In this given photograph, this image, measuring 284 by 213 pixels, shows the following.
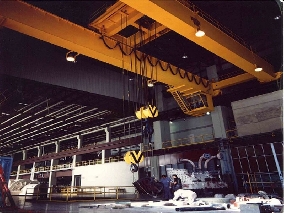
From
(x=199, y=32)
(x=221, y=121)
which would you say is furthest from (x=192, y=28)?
(x=221, y=121)

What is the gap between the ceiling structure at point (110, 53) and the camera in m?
9.43

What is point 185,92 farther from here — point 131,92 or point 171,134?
point 171,134

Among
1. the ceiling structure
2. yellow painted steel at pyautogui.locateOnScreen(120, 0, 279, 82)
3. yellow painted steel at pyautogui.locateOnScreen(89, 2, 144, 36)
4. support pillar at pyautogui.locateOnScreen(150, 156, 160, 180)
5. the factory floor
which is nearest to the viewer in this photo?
the factory floor

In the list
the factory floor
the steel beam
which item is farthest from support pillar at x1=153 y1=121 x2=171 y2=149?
the factory floor

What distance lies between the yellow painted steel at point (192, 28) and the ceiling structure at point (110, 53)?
0.38 ft

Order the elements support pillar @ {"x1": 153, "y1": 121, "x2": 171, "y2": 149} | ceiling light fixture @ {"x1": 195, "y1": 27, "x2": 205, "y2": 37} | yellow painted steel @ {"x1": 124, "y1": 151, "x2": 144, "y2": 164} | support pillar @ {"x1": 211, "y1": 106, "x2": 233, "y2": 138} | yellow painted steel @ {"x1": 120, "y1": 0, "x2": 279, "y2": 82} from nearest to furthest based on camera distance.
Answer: yellow painted steel @ {"x1": 120, "y1": 0, "x2": 279, "y2": 82} → yellow painted steel @ {"x1": 124, "y1": 151, "x2": 144, "y2": 164} → ceiling light fixture @ {"x1": 195, "y1": 27, "x2": 205, "y2": 37} → support pillar @ {"x1": 211, "y1": 106, "x2": 233, "y2": 138} → support pillar @ {"x1": 153, "y1": 121, "x2": 171, "y2": 149}

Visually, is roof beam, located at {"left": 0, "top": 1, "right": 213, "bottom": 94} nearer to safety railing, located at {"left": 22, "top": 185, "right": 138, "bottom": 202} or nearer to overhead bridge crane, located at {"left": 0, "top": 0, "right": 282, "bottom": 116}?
overhead bridge crane, located at {"left": 0, "top": 0, "right": 282, "bottom": 116}

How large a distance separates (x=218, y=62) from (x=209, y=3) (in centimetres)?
764

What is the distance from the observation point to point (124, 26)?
7457mm

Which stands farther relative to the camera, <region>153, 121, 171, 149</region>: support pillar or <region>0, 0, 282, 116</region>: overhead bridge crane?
<region>153, 121, 171, 149</region>: support pillar

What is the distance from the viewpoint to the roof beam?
6305mm

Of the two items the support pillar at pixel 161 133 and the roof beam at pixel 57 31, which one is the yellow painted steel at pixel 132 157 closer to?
the roof beam at pixel 57 31

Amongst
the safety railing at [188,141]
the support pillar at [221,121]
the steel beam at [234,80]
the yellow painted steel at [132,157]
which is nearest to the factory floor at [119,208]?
the yellow painted steel at [132,157]

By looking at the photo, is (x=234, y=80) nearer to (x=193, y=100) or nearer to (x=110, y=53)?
(x=193, y=100)
